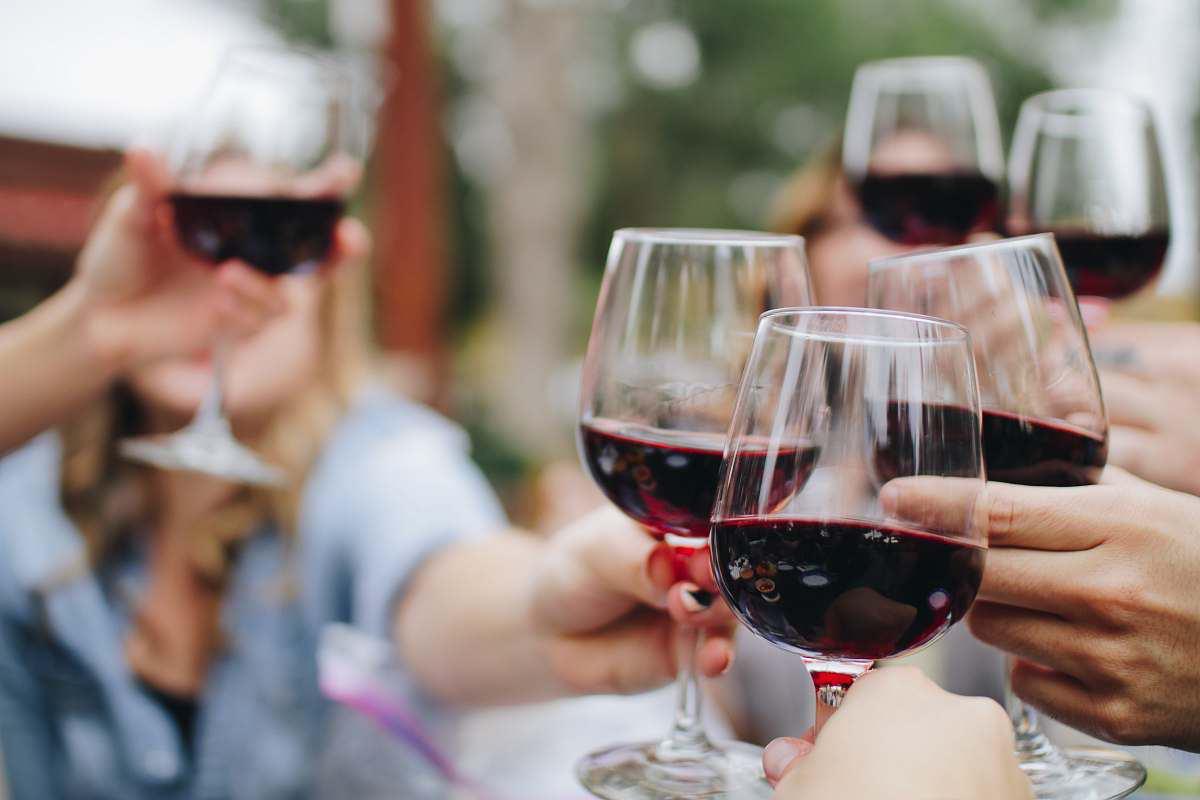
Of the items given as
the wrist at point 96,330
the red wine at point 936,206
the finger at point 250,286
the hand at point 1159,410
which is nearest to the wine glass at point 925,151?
the red wine at point 936,206

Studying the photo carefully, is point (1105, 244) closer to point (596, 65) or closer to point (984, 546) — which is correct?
point (984, 546)

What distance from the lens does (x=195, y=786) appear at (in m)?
2.05

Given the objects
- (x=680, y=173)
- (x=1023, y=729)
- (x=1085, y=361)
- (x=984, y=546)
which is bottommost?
(x=680, y=173)

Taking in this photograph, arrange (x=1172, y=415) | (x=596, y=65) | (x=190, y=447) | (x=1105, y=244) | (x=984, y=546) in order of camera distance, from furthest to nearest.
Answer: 1. (x=596, y=65)
2. (x=190, y=447)
3. (x=1105, y=244)
4. (x=1172, y=415)
5. (x=984, y=546)

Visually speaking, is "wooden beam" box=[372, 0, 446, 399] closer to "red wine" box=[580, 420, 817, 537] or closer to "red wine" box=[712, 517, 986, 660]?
"red wine" box=[580, 420, 817, 537]

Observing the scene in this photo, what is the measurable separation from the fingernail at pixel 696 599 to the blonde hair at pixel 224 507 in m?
1.30

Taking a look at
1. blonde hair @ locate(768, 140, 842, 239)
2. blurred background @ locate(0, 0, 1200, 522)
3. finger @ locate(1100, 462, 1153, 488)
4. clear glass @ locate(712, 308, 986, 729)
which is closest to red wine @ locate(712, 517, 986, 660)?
clear glass @ locate(712, 308, 986, 729)

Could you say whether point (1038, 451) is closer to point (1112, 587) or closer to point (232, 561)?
point (1112, 587)

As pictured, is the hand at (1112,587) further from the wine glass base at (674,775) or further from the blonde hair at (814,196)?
the blonde hair at (814,196)

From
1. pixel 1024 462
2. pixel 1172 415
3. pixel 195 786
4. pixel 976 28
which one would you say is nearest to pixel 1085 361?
pixel 1024 462

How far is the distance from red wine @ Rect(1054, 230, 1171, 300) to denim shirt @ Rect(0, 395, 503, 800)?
1027 millimetres

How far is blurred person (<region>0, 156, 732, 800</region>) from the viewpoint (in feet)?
5.63

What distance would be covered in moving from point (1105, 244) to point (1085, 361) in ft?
1.83

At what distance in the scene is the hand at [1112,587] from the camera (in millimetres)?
878
